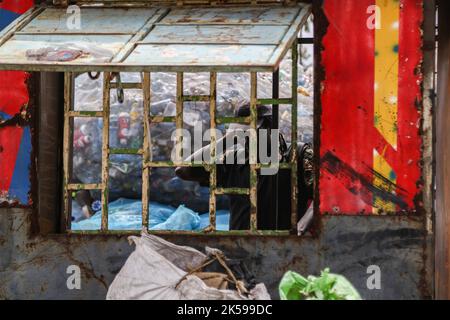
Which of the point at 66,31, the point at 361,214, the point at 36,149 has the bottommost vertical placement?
the point at 361,214

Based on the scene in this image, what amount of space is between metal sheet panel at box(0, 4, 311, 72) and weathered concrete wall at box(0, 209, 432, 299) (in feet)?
4.42

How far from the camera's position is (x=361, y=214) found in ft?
23.0

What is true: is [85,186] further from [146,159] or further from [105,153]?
[146,159]

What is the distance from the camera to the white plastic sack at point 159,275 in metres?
6.67

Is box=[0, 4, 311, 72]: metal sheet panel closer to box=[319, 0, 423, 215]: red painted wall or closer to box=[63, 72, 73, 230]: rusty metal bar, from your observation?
box=[319, 0, 423, 215]: red painted wall

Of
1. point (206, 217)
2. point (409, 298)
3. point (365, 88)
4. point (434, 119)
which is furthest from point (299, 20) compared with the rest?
point (206, 217)

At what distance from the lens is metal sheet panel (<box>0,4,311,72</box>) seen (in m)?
6.26

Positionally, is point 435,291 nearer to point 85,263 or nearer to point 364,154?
point 364,154

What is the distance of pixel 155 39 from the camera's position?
21.9ft

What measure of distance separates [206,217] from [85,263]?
1.93m

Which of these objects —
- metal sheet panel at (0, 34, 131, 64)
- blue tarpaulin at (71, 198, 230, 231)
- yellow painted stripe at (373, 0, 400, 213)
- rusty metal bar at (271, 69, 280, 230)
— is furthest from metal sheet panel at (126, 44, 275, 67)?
blue tarpaulin at (71, 198, 230, 231)

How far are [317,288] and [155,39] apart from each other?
6.47 ft

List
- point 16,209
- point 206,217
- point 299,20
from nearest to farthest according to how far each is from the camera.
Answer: point 299,20
point 16,209
point 206,217

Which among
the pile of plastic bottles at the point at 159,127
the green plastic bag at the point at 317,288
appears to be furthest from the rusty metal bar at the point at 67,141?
the green plastic bag at the point at 317,288
